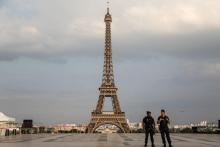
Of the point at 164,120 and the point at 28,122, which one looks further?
the point at 28,122

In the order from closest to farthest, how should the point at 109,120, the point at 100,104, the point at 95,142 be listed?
the point at 95,142 → the point at 109,120 → the point at 100,104

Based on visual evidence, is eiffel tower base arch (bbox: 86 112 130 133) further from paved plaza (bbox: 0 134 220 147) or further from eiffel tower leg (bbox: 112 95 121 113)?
paved plaza (bbox: 0 134 220 147)

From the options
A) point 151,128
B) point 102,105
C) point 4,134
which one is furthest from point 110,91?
point 151,128

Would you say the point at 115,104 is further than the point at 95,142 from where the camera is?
Yes

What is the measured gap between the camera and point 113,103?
385 ft

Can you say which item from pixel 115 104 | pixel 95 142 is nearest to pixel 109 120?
pixel 115 104

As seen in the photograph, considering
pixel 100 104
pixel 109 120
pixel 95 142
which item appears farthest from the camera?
pixel 100 104

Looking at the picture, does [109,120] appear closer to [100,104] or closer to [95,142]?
[100,104]

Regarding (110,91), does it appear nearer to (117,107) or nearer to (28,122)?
(117,107)

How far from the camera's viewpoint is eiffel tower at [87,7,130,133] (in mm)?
114375

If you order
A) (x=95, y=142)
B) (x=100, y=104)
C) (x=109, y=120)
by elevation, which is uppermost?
(x=100, y=104)

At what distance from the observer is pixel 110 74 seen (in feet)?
405

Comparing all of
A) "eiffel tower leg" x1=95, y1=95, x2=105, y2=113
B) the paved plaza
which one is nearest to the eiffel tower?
"eiffel tower leg" x1=95, y1=95, x2=105, y2=113

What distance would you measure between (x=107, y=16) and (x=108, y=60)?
42.7 feet
